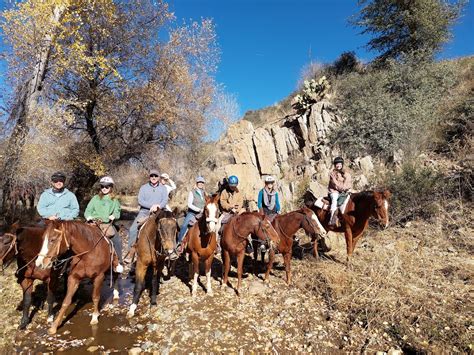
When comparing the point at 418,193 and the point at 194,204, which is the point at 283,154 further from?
the point at 194,204

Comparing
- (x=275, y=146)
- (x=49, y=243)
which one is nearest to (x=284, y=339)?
(x=49, y=243)

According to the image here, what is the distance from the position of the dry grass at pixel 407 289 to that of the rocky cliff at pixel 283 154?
5.47 m

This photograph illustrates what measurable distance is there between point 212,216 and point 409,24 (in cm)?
2081

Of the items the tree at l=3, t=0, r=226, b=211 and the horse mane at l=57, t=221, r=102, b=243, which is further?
the tree at l=3, t=0, r=226, b=211

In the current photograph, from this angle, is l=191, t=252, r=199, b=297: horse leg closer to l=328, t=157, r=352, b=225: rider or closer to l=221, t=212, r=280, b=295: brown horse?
l=221, t=212, r=280, b=295: brown horse

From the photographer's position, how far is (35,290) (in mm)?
7000

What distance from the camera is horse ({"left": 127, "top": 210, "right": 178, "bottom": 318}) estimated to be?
5789 millimetres

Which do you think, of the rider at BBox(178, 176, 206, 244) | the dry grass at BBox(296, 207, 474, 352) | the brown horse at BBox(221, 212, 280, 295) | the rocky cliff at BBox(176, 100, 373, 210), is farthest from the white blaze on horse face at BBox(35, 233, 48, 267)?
the rocky cliff at BBox(176, 100, 373, 210)

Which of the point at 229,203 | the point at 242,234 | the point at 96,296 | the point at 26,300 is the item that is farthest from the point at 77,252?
the point at 229,203

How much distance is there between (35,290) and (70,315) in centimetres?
177

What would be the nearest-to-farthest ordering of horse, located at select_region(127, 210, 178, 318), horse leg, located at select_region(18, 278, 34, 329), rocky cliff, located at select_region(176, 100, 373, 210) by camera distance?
horse leg, located at select_region(18, 278, 34, 329), horse, located at select_region(127, 210, 178, 318), rocky cliff, located at select_region(176, 100, 373, 210)

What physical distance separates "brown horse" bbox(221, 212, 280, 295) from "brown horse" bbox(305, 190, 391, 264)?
260cm

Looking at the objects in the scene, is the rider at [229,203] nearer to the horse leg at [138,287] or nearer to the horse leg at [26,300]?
the horse leg at [138,287]

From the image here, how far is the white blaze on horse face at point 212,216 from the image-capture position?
6.21m
